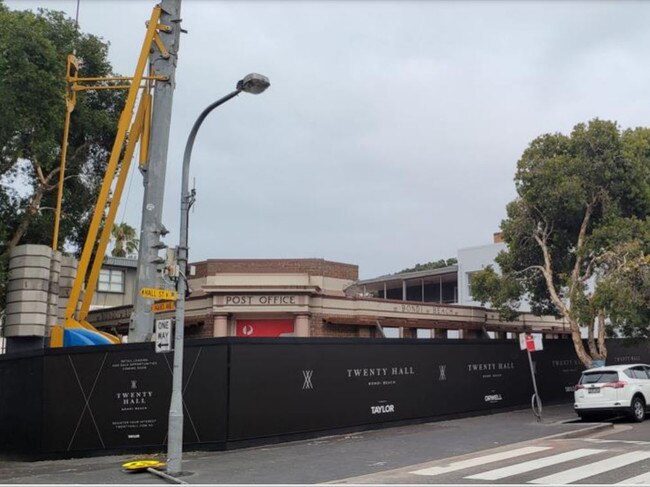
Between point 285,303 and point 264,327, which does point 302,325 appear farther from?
point 264,327

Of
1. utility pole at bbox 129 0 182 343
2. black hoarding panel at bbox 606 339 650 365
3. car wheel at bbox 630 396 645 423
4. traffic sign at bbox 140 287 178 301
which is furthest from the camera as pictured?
black hoarding panel at bbox 606 339 650 365

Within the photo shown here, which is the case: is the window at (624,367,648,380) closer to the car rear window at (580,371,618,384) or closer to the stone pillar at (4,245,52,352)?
the car rear window at (580,371,618,384)

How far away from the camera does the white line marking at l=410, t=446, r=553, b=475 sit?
501 inches

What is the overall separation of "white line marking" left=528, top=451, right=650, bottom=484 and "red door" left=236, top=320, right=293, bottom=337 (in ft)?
45.3

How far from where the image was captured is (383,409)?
64.9 feet

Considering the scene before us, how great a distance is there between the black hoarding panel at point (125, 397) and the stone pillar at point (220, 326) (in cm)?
837

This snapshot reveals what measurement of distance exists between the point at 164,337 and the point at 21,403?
557 centimetres

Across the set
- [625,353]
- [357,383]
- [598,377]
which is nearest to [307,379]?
[357,383]

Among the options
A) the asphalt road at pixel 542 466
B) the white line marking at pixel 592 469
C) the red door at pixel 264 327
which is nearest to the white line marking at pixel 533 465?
the asphalt road at pixel 542 466

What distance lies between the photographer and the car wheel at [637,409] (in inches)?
775

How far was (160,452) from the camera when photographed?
1595cm

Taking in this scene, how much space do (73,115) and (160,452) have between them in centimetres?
1306

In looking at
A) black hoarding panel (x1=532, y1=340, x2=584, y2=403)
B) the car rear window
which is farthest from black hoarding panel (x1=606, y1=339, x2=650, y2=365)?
the car rear window

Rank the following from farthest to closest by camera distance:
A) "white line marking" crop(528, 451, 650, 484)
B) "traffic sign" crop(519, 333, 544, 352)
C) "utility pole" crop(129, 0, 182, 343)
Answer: "traffic sign" crop(519, 333, 544, 352)
"utility pole" crop(129, 0, 182, 343)
"white line marking" crop(528, 451, 650, 484)
